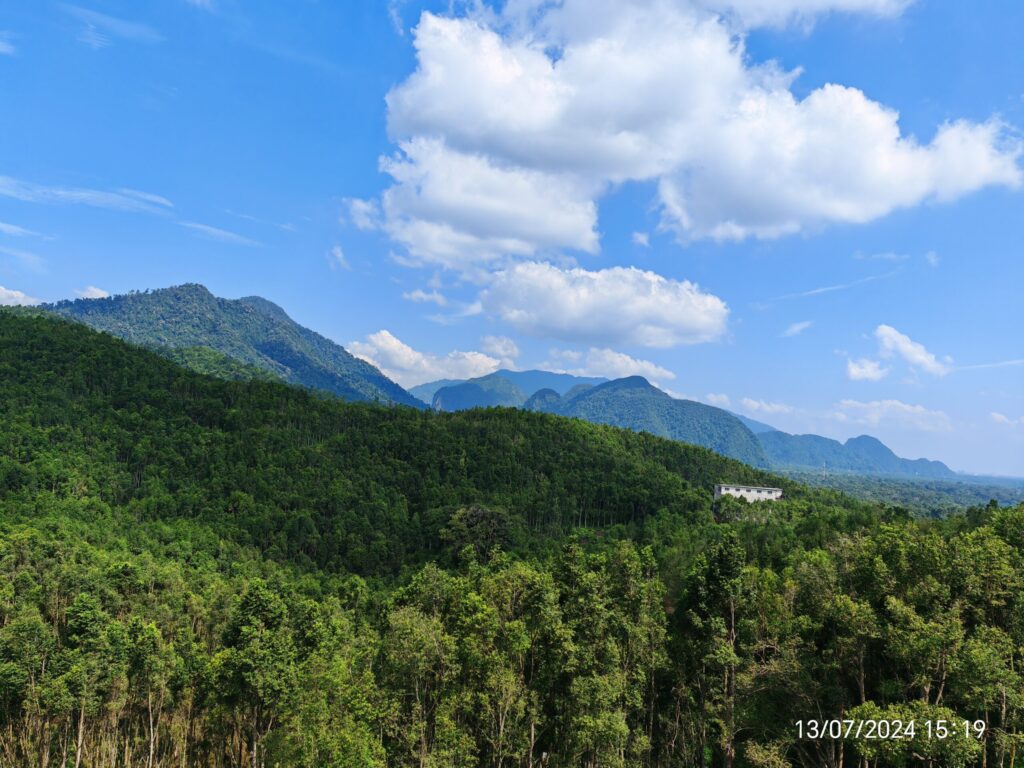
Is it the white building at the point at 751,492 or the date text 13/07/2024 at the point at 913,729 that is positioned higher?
the date text 13/07/2024 at the point at 913,729

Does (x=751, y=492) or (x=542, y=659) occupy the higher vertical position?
(x=542, y=659)

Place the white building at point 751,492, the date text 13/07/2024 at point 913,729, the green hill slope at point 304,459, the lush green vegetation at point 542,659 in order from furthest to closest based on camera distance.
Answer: the white building at point 751,492
the green hill slope at point 304,459
the lush green vegetation at point 542,659
the date text 13/07/2024 at point 913,729

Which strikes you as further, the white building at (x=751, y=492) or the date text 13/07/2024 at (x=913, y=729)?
the white building at (x=751, y=492)

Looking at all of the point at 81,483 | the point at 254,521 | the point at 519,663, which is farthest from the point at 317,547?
the point at 519,663

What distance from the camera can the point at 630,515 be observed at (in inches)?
4560

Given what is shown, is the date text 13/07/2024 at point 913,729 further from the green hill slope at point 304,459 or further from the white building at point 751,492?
Result: the white building at point 751,492

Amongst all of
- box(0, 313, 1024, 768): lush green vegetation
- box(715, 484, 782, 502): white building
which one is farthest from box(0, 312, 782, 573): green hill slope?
box(0, 313, 1024, 768): lush green vegetation

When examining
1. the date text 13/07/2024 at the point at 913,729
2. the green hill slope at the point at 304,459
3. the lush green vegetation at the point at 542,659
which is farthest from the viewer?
the green hill slope at the point at 304,459

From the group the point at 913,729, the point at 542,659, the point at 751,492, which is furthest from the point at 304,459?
the point at 913,729

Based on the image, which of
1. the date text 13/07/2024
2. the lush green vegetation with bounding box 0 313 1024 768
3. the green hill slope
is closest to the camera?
the date text 13/07/2024

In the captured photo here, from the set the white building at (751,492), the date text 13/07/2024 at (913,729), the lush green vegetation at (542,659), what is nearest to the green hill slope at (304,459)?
the white building at (751,492)

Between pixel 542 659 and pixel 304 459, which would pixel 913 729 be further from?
pixel 304 459

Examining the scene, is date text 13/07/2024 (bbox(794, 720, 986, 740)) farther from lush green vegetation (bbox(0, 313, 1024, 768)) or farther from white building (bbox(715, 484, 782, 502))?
white building (bbox(715, 484, 782, 502))

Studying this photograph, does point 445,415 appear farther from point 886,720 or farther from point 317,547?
point 886,720
